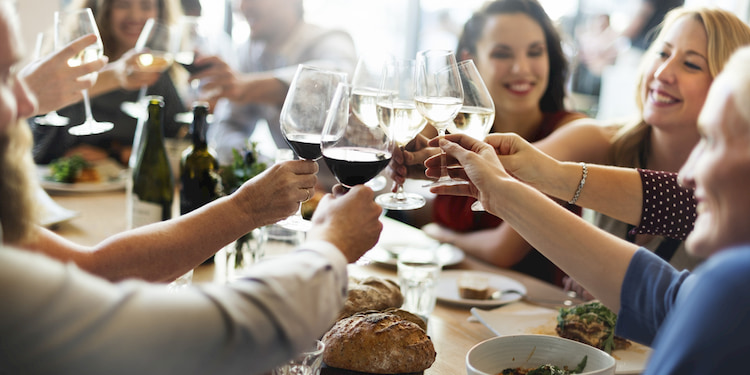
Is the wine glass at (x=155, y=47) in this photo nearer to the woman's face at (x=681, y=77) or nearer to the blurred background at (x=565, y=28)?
the woman's face at (x=681, y=77)

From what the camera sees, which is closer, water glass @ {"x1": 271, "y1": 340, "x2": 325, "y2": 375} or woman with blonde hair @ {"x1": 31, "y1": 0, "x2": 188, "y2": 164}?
water glass @ {"x1": 271, "y1": 340, "x2": 325, "y2": 375}

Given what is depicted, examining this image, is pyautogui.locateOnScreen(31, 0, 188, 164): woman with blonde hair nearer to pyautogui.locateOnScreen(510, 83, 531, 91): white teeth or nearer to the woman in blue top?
pyautogui.locateOnScreen(510, 83, 531, 91): white teeth

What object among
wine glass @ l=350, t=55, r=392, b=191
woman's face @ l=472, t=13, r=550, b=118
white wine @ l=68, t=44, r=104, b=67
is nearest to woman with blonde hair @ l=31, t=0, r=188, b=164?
white wine @ l=68, t=44, r=104, b=67

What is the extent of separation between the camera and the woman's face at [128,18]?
277cm

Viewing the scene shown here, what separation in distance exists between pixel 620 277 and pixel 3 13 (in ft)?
2.91

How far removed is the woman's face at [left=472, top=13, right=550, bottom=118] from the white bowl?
4.34 ft

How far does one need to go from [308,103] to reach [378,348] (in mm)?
421

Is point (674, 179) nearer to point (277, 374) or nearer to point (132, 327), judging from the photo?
point (277, 374)

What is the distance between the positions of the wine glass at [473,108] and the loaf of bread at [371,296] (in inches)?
9.3

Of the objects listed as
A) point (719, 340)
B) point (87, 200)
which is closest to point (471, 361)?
point (719, 340)

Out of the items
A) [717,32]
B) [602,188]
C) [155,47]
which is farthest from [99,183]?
[717,32]

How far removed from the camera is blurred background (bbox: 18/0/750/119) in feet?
18.9

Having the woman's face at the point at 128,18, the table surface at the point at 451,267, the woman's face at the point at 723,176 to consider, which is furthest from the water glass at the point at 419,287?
the woman's face at the point at 128,18

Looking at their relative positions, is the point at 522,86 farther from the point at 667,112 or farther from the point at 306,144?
the point at 306,144
